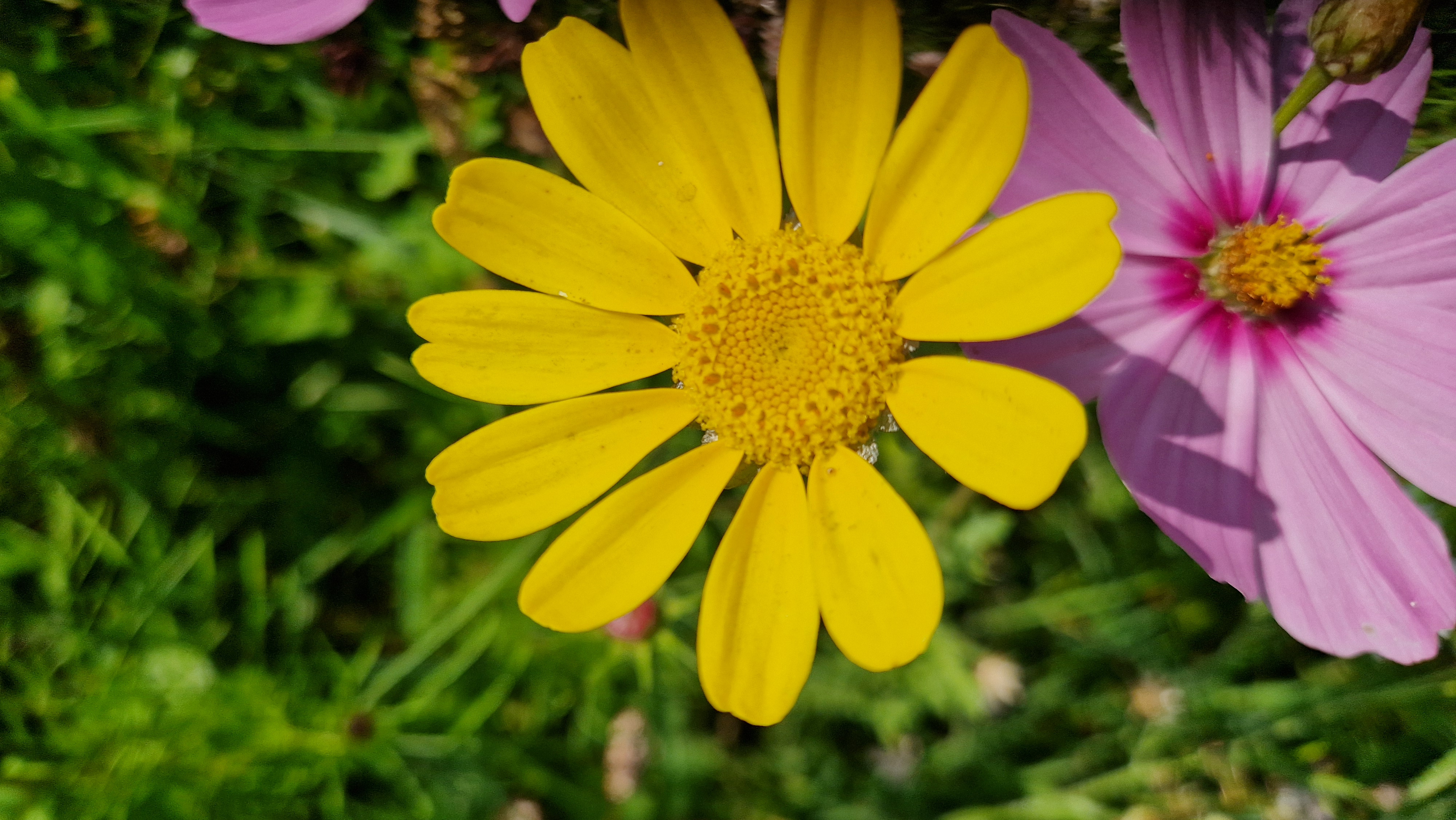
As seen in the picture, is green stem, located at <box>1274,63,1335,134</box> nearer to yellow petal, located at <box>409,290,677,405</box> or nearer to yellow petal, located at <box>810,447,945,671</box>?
yellow petal, located at <box>810,447,945,671</box>

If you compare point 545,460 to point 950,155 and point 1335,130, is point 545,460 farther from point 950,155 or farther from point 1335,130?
point 1335,130

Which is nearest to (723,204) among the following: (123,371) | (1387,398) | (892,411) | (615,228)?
(615,228)

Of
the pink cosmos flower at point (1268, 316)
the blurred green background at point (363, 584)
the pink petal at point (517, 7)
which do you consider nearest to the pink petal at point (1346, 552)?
the pink cosmos flower at point (1268, 316)

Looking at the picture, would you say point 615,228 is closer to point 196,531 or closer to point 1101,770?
point 196,531

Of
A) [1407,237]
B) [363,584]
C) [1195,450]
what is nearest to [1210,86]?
[1407,237]

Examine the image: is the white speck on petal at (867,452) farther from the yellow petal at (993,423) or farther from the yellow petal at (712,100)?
the yellow petal at (712,100)

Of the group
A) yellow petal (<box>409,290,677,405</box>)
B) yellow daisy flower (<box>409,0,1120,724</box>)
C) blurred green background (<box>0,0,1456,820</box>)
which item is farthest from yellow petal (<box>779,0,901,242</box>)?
blurred green background (<box>0,0,1456,820</box>)
